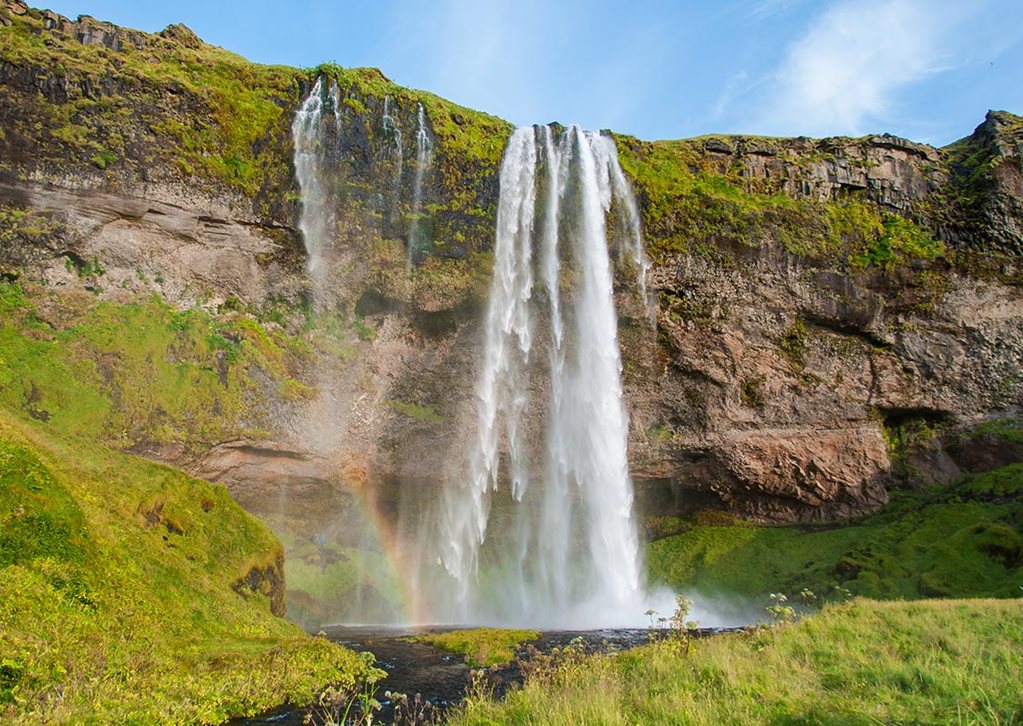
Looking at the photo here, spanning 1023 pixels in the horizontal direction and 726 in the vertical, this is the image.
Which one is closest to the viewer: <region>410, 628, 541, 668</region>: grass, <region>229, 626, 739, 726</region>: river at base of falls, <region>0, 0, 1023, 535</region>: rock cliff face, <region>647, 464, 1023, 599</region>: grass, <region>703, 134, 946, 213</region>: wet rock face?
<region>229, 626, 739, 726</region>: river at base of falls

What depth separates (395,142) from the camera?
3738 centimetres

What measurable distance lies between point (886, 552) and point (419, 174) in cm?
3017

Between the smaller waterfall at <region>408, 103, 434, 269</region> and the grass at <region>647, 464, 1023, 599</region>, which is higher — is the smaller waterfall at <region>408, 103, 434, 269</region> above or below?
above

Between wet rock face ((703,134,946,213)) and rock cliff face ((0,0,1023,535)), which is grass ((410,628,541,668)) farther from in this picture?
wet rock face ((703,134,946,213))

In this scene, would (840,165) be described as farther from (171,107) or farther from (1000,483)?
(171,107)

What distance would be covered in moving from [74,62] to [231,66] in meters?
7.37

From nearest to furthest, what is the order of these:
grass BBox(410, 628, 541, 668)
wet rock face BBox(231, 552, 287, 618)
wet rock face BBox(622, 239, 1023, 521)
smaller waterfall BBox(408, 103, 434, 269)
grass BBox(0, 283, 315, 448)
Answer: grass BBox(410, 628, 541, 668), wet rock face BBox(231, 552, 287, 618), grass BBox(0, 283, 315, 448), smaller waterfall BBox(408, 103, 434, 269), wet rock face BBox(622, 239, 1023, 521)

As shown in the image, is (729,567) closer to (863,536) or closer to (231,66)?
(863,536)

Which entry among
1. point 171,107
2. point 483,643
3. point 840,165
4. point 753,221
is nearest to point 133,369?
point 171,107

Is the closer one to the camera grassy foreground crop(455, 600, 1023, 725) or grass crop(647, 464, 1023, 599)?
grassy foreground crop(455, 600, 1023, 725)

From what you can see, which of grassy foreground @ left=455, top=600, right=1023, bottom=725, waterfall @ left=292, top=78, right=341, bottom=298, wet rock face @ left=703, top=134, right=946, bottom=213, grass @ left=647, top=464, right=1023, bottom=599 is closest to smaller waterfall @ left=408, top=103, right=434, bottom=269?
waterfall @ left=292, top=78, right=341, bottom=298

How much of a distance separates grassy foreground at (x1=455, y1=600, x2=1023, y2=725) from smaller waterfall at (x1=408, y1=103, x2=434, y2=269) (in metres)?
26.9

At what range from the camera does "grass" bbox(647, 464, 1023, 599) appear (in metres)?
27.0

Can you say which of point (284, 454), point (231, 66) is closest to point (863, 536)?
point (284, 454)
